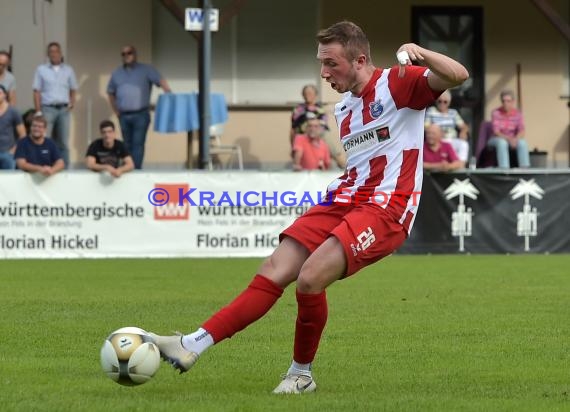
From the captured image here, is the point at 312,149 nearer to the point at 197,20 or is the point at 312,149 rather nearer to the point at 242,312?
the point at 197,20

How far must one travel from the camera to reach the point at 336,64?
6.95 metres

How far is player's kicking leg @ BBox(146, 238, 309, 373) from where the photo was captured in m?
6.68

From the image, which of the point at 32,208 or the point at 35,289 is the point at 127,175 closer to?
the point at 32,208

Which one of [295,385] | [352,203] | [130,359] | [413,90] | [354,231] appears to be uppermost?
[413,90]

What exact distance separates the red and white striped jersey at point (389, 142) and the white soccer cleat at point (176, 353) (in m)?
1.16

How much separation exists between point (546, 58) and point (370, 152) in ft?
63.3

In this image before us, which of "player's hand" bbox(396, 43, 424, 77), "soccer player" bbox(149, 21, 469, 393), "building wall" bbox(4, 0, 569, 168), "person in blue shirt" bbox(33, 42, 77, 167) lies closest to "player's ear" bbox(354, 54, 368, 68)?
"soccer player" bbox(149, 21, 469, 393)

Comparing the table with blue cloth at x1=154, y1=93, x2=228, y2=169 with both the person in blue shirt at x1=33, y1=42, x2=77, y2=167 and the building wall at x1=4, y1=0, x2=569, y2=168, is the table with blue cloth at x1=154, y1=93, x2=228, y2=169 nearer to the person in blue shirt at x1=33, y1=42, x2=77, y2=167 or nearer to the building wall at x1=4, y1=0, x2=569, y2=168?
the person in blue shirt at x1=33, y1=42, x2=77, y2=167

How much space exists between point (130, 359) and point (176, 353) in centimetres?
22

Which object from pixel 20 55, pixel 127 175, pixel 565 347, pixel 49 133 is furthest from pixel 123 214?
pixel 565 347

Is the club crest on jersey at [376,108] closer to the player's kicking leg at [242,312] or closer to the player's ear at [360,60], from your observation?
the player's ear at [360,60]

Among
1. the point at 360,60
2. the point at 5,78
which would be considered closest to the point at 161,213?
the point at 5,78

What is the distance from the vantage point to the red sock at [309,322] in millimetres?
6918

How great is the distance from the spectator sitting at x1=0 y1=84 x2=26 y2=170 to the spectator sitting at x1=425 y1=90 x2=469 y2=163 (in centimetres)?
597
